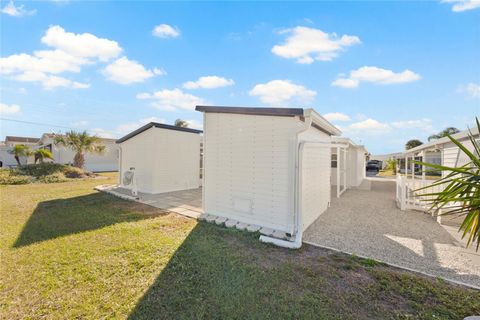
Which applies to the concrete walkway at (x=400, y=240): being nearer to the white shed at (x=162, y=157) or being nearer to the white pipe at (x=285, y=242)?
the white pipe at (x=285, y=242)

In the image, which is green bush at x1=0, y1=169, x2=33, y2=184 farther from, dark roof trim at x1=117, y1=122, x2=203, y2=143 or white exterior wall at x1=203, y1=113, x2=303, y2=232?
white exterior wall at x1=203, y1=113, x2=303, y2=232

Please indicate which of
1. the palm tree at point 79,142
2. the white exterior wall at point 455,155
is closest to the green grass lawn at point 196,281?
the white exterior wall at point 455,155

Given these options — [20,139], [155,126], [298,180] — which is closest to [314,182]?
[298,180]

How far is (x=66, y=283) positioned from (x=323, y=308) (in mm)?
3637

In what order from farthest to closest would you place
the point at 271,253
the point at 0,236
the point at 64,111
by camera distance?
1. the point at 64,111
2. the point at 0,236
3. the point at 271,253

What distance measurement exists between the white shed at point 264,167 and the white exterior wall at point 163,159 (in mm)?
4784

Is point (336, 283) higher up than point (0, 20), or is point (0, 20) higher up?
point (0, 20)

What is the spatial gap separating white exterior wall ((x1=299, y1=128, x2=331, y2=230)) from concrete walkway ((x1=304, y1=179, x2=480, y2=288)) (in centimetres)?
35

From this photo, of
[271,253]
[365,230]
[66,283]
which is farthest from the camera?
[365,230]

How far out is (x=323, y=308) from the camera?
259 centimetres

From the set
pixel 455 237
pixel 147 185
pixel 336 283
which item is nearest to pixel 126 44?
pixel 147 185

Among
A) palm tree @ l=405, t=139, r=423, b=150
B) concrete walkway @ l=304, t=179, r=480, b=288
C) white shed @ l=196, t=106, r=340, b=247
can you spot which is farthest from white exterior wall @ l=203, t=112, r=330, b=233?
palm tree @ l=405, t=139, r=423, b=150

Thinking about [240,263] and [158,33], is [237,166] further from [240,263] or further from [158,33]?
[158,33]

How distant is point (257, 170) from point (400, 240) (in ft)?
12.2
